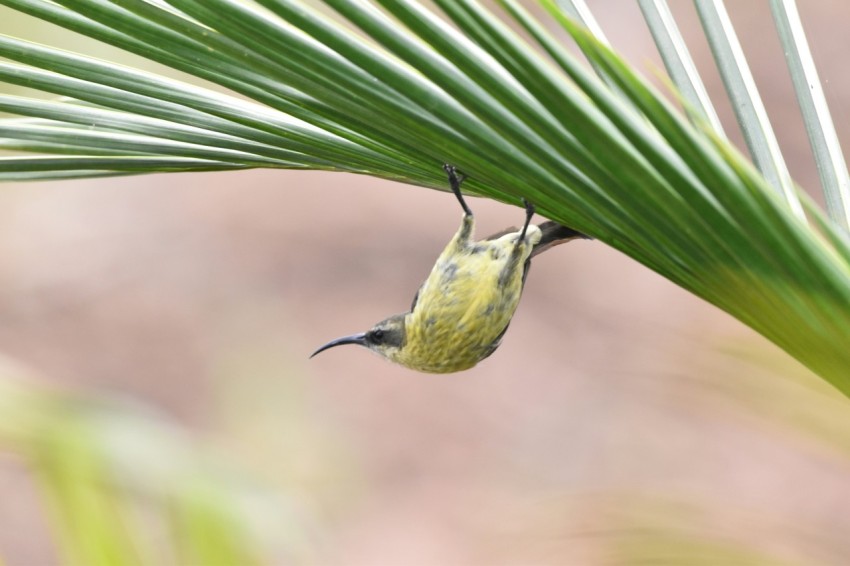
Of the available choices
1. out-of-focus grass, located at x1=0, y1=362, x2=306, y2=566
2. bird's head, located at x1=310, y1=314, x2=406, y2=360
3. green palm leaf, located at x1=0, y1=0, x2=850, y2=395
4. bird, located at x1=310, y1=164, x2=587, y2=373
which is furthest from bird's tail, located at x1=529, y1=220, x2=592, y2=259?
out-of-focus grass, located at x1=0, y1=362, x2=306, y2=566

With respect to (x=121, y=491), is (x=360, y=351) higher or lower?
lower

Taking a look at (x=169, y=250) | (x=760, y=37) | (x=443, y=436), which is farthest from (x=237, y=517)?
(x=760, y=37)

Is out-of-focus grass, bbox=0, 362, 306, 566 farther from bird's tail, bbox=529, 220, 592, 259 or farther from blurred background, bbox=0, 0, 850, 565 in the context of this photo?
blurred background, bbox=0, 0, 850, 565

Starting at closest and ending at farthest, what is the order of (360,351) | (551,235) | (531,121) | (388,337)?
1. (531,121)
2. (551,235)
3. (388,337)
4. (360,351)

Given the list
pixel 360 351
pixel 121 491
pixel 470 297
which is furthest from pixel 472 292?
pixel 360 351

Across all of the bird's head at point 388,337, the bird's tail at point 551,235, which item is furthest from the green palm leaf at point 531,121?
the bird's head at point 388,337

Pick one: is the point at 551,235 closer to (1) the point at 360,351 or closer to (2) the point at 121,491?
(2) the point at 121,491

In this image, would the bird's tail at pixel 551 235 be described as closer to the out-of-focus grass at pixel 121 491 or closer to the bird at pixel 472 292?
the bird at pixel 472 292

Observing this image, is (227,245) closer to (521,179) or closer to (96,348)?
(96,348)

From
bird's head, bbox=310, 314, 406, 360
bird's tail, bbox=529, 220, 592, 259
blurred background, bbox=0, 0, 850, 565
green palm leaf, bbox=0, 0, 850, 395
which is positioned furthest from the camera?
blurred background, bbox=0, 0, 850, 565
